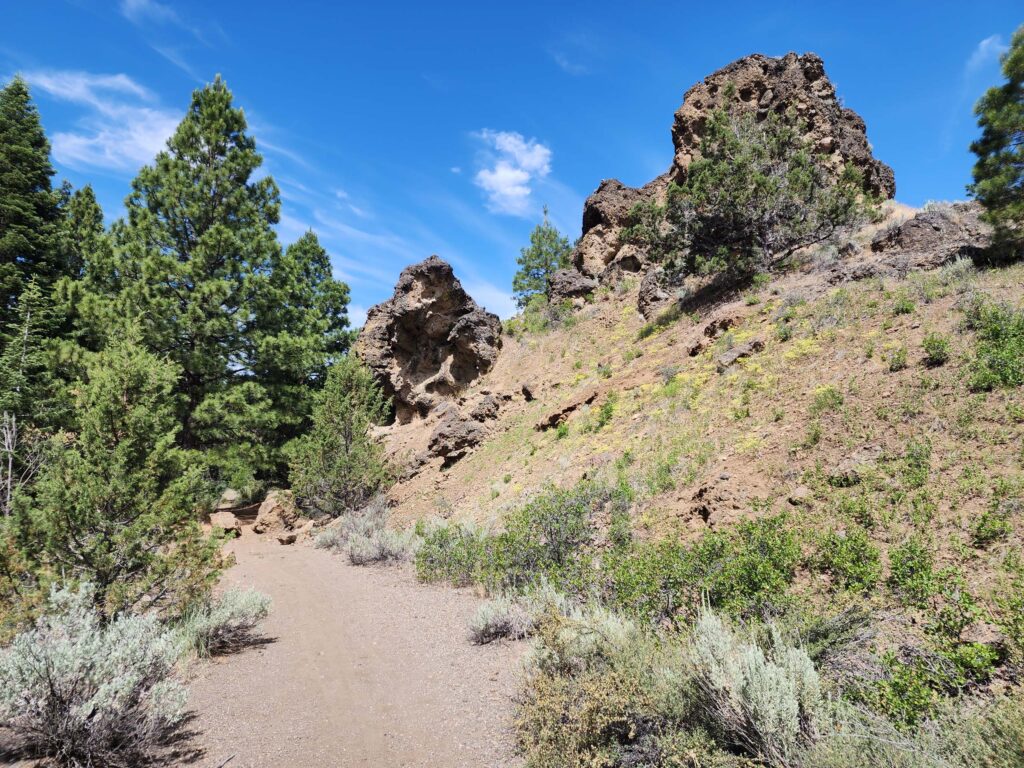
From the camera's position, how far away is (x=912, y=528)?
5402 millimetres

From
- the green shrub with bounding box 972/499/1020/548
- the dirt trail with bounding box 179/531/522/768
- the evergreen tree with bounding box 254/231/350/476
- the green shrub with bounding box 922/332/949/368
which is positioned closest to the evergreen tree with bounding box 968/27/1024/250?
the green shrub with bounding box 922/332/949/368

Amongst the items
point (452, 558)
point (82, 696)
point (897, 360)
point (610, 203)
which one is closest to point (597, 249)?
point (610, 203)

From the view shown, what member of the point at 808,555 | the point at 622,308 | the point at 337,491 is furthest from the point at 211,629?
the point at 622,308

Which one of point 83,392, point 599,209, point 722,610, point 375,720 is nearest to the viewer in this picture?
point 375,720

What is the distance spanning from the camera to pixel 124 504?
18.5 ft

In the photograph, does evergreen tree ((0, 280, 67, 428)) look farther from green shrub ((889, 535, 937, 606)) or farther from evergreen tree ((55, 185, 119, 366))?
green shrub ((889, 535, 937, 606))

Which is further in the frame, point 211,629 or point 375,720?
point 211,629

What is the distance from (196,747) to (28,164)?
75.1ft

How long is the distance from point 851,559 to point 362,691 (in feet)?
17.3

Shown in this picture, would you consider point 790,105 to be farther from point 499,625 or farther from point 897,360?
point 499,625

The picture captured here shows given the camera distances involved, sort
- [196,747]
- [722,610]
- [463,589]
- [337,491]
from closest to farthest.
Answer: [196,747], [722,610], [463,589], [337,491]

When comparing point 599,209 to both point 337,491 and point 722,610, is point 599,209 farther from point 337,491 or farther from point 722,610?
point 722,610

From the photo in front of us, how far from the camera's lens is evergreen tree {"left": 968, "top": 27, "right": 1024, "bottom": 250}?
10.5 m

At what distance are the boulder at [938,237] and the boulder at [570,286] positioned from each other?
41.9ft
